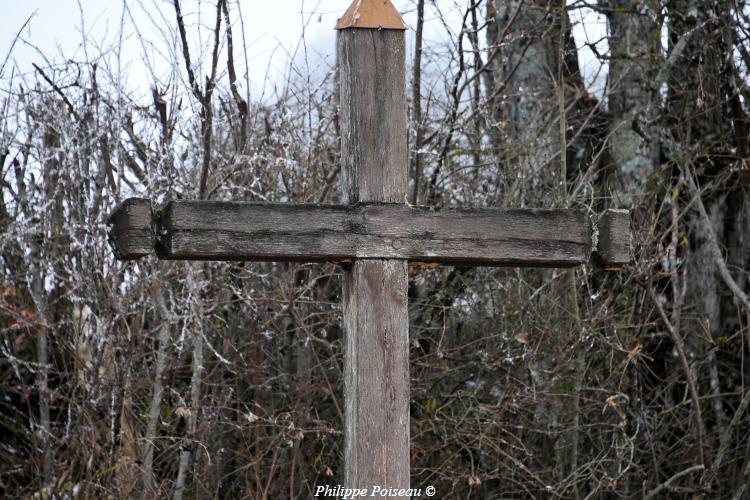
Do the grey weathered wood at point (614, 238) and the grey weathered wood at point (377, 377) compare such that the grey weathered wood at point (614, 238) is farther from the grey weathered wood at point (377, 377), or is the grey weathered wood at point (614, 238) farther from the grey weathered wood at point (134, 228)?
the grey weathered wood at point (134, 228)

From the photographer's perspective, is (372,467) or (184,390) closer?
(372,467)

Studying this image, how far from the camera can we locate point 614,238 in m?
2.93

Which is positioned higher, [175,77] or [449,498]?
[175,77]

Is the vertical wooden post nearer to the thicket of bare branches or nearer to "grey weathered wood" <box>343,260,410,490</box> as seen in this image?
"grey weathered wood" <box>343,260,410,490</box>

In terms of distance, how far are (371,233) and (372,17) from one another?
1.99 ft

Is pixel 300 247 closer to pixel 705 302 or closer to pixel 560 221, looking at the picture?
pixel 560 221

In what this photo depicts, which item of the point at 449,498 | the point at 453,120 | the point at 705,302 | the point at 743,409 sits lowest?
the point at 449,498

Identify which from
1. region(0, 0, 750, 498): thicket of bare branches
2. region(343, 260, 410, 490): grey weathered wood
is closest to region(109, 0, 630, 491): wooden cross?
region(343, 260, 410, 490): grey weathered wood

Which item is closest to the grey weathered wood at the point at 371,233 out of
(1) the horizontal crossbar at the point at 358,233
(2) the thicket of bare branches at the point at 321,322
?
(1) the horizontal crossbar at the point at 358,233

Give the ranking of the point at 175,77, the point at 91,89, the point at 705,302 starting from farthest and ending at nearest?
the point at 705,302 < the point at 91,89 < the point at 175,77

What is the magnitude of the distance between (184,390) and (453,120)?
2119mm

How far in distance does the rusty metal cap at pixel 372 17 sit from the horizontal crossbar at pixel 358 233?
1.66ft

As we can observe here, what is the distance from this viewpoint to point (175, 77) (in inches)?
197

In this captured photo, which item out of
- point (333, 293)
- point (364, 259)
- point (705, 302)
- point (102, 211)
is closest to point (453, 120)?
point (333, 293)
